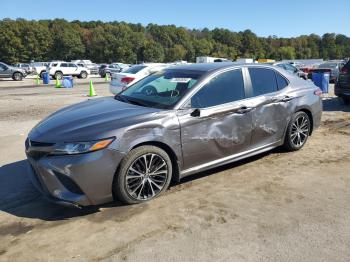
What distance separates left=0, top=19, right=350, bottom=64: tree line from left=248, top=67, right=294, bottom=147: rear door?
9986 centimetres

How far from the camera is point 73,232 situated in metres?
3.97

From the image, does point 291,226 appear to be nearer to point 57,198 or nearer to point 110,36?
point 57,198

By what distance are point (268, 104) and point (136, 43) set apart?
107 meters

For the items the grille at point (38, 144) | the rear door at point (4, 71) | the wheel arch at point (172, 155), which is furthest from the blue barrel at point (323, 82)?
A: the rear door at point (4, 71)

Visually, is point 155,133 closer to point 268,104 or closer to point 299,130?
point 268,104

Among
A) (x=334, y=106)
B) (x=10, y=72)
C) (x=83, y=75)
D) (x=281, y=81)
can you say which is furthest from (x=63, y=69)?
(x=281, y=81)

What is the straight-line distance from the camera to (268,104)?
582 centimetres

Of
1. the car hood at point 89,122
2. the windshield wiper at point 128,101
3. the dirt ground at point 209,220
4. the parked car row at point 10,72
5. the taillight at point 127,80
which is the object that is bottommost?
the dirt ground at point 209,220

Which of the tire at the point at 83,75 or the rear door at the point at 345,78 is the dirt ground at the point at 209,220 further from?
the tire at the point at 83,75

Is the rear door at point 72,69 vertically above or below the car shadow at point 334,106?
above

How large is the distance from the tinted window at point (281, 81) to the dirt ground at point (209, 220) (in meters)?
1.19

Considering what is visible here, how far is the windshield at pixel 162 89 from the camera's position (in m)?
5.08

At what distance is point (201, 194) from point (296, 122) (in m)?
2.46

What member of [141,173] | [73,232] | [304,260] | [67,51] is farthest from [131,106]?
[67,51]
